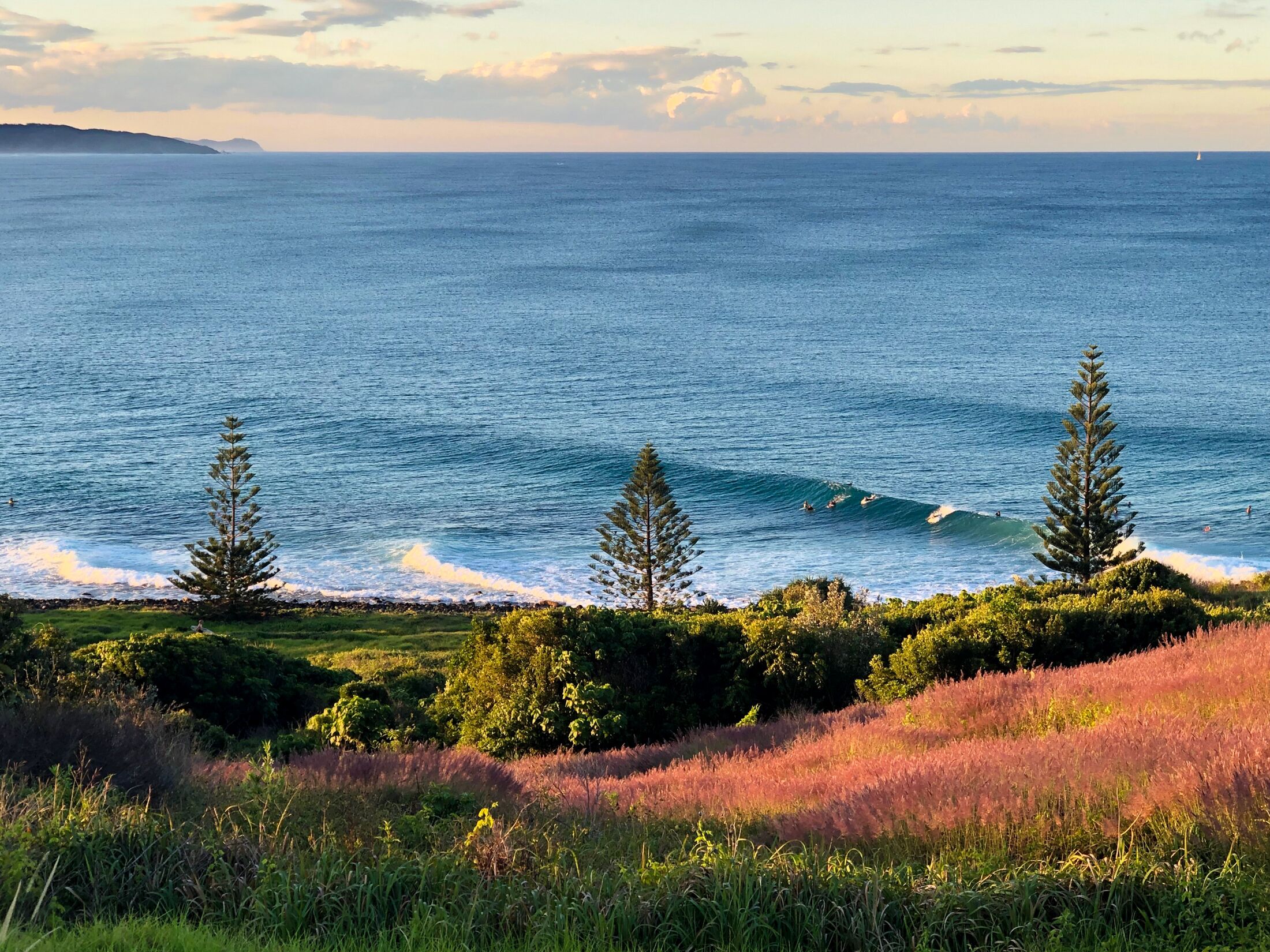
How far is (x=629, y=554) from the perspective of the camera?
47.6 metres

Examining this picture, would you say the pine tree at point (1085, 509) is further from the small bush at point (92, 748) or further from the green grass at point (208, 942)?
the green grass at point (208, 942)

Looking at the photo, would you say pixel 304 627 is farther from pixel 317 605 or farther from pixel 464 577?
pixel 464 577

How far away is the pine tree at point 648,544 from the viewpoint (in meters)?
46.1

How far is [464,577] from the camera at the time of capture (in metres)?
54.4

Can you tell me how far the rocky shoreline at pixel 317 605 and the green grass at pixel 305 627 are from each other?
361 millimetres

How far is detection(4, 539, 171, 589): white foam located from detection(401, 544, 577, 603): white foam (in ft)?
39.6

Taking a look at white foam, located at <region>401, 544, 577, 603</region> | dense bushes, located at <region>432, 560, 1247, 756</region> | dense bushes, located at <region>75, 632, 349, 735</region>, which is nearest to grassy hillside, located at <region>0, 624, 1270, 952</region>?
dense bushes, located at <region>432, 560, 1247, 756</region>

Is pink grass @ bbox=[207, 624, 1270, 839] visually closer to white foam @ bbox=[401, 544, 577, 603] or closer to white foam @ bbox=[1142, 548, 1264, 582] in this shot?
white foam @ bbox=[401, 544, 577, 603]

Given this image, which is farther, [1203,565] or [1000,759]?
[1203,565]

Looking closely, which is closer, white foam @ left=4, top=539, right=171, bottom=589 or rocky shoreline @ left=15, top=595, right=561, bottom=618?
rocky shoreline @ left=15, top=595, right=561, bottom=618

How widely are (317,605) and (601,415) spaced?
103 ft

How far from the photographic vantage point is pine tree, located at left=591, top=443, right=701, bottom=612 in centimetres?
4609

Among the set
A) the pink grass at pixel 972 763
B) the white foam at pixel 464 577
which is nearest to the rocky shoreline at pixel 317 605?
the white foam at pixel 464 577

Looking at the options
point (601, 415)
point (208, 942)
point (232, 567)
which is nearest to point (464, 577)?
point (232, 567)
